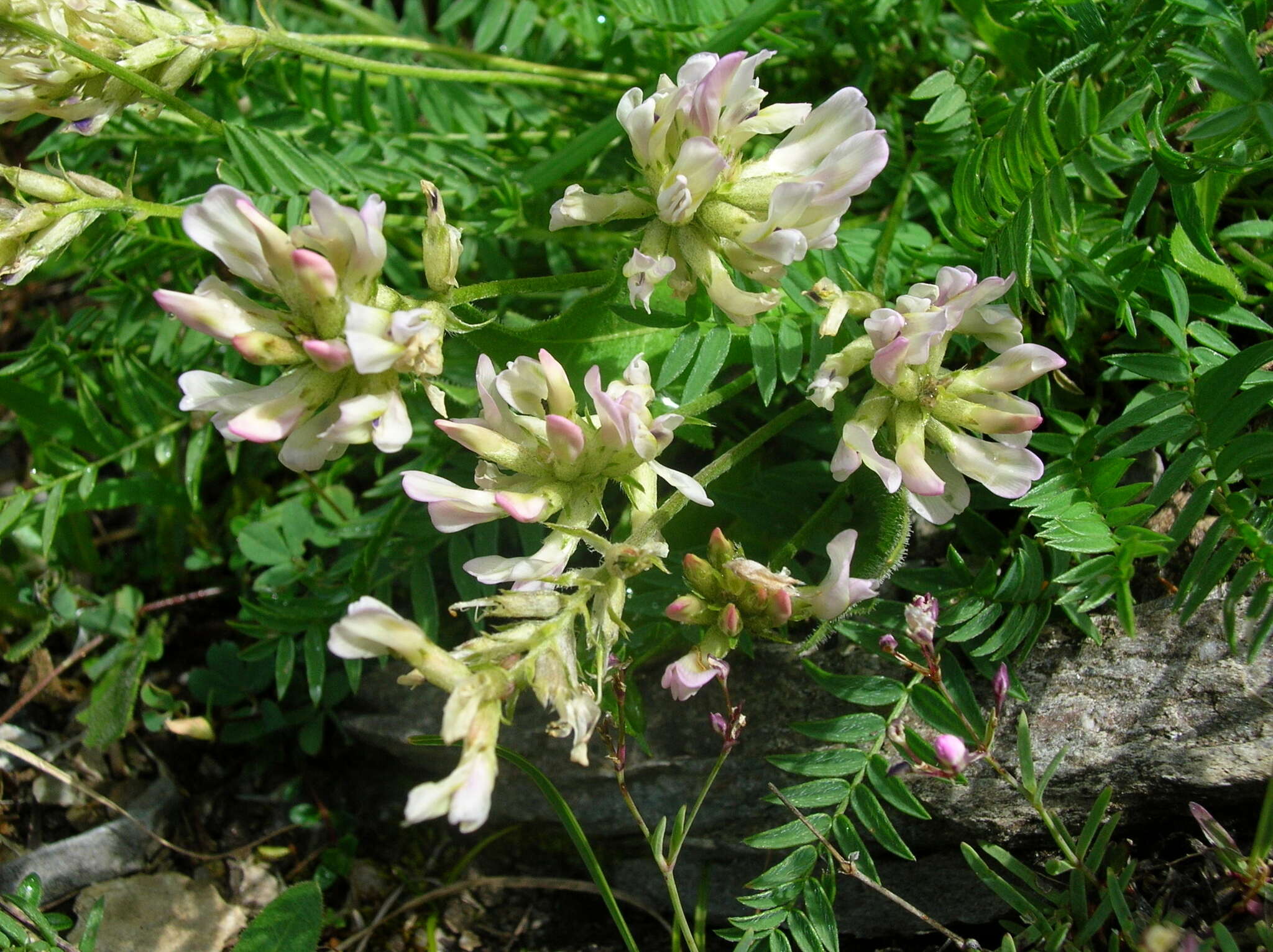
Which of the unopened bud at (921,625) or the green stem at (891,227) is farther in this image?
the green stem at (891,227)

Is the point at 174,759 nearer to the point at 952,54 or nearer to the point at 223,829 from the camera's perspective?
the point at 223,829

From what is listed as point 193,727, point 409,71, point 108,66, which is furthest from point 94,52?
point 193,727

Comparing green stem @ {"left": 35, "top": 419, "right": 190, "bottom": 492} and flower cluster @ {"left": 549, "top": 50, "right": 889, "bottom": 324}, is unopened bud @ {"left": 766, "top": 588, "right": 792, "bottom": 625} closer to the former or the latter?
flower cluster @ {"left": 549, "top": 50, "right": 889, "bottom": 324}

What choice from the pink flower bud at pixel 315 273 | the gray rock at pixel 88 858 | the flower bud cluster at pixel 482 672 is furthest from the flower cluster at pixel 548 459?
the gray rock at pixel 88 858

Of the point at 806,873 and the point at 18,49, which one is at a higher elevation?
the point at 18,49

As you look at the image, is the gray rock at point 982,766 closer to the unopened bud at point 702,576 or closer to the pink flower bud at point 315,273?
the unopened bud at point 702,576

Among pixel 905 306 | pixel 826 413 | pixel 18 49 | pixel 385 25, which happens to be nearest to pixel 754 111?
pixel 905 306

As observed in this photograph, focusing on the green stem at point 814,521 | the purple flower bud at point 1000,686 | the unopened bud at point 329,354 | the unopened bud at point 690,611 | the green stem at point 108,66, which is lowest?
the purple flower bud at point 1000,686
